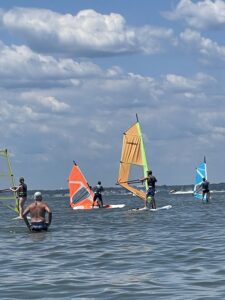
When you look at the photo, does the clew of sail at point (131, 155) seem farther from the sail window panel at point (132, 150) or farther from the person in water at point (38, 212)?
the person in water at point (38, 212)

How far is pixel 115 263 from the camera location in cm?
1355

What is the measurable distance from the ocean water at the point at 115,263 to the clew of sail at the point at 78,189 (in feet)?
58.7

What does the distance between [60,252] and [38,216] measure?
183 inches

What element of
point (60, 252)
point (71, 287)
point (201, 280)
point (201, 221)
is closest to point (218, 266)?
point (201, 280)

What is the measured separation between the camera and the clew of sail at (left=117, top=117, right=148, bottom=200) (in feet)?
121

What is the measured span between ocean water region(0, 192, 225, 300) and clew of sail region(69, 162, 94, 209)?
58.7 feet

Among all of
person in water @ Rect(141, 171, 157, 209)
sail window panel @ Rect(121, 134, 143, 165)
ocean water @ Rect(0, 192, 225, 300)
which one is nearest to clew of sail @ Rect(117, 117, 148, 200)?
sail window panel @ Rect(121, 134, 143, 165)

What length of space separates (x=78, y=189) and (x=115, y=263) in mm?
26332

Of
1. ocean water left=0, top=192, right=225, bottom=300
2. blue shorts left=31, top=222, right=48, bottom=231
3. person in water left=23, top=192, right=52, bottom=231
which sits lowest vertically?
ocean water left=0, top=192, right=225, bottom=300

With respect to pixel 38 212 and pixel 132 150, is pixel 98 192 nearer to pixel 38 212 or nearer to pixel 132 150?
pixel 132 150

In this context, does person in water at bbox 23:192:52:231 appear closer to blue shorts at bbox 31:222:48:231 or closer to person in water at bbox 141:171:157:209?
blue shorts at bbox 31:222:48:231

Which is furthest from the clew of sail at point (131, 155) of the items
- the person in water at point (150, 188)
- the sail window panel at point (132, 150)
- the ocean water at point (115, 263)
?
the ocean water at point (115, 263)

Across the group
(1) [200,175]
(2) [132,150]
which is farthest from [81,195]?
(1) [200,175]

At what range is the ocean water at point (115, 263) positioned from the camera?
35.2 ft
